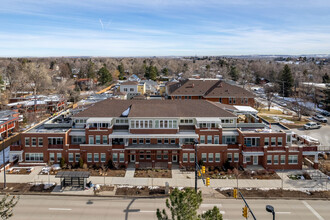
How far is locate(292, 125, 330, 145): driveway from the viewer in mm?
56547

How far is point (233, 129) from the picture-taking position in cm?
4500

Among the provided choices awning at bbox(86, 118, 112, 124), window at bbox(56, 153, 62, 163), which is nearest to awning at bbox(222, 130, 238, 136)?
awning at bbox(86, 118, 112, 124)

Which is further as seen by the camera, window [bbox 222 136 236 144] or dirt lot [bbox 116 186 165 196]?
window [bbox 222 136 236 144]

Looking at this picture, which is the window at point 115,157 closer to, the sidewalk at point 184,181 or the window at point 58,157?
the sidewalk at point 184,181

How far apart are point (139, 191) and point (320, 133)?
46869 millimetres

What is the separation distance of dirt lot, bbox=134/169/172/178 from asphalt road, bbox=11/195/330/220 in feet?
21.6

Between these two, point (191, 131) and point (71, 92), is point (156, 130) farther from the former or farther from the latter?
point (71, 92)

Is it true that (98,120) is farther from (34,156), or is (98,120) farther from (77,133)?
(34,156)

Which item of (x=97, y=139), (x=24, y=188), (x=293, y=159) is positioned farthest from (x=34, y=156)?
(x=293, y=159)

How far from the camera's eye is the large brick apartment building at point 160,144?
41.7 m

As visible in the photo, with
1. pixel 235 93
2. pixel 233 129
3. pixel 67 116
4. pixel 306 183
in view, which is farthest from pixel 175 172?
pixel 235 93

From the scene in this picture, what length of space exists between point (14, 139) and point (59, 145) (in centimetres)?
1702

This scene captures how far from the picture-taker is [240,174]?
128 feet

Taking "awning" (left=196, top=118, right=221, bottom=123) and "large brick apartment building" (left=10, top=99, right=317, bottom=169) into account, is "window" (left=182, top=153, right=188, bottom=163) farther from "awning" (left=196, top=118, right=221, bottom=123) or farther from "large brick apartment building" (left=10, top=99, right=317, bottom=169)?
"awning" (left=196, top=118, right=221, bottom=123)
